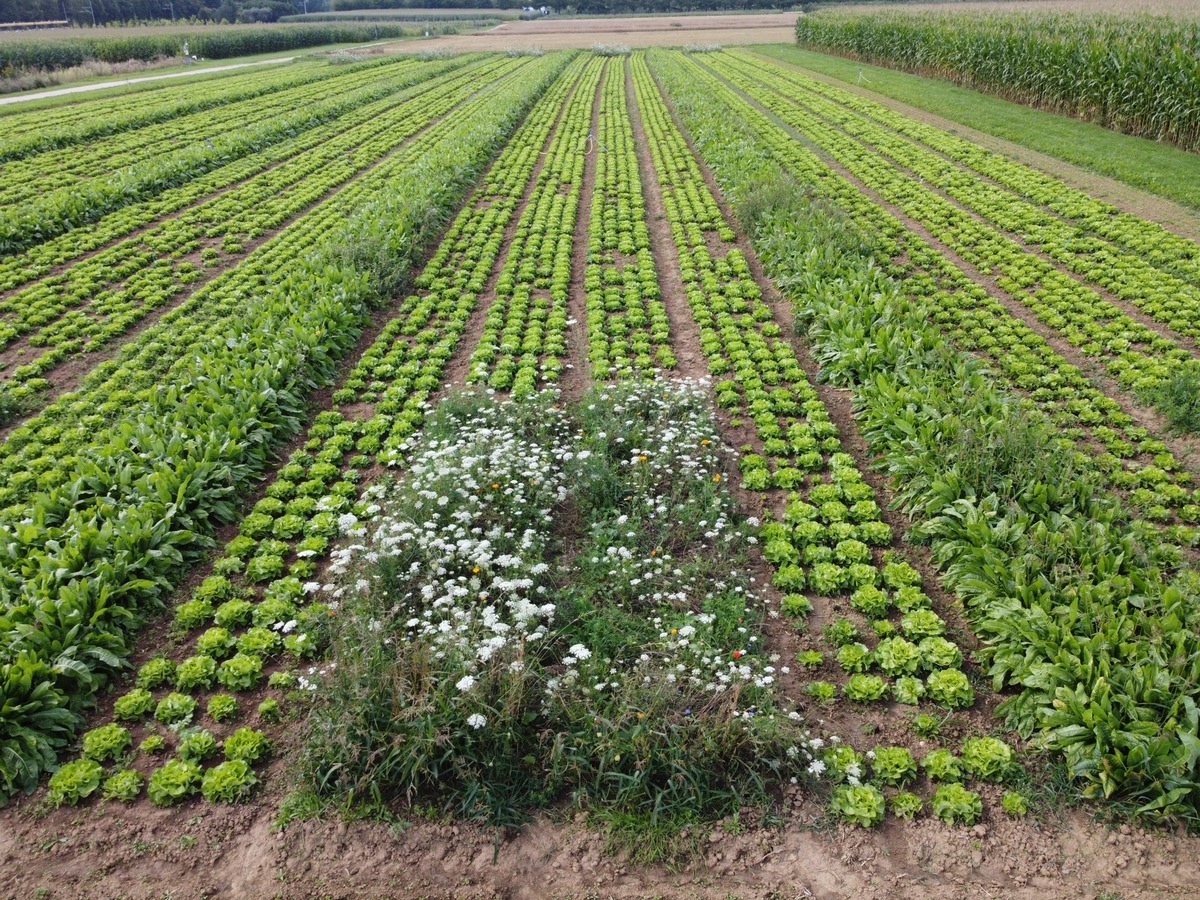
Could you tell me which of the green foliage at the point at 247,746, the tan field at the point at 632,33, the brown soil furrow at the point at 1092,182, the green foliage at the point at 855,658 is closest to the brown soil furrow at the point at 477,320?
the green foliage at the point at 247,746

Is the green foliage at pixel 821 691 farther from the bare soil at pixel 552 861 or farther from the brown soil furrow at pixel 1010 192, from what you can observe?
the brown soil furrow at pixel 1010 192

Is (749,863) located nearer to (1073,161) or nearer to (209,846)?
(209,846)

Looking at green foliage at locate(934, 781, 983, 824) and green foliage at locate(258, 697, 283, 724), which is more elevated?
green foliage at locate(258, 697, 283, 724)

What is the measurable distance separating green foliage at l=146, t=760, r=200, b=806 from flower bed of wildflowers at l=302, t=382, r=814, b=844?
35.3 inches

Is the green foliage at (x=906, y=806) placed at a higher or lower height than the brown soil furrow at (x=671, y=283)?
lower

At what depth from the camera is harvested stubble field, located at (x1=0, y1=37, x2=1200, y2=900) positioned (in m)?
5.51

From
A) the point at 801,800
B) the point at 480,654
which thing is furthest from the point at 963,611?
the point at 480,654

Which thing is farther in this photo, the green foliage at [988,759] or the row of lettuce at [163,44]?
the row of lettuce at [163,44]

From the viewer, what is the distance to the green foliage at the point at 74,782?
5.76m

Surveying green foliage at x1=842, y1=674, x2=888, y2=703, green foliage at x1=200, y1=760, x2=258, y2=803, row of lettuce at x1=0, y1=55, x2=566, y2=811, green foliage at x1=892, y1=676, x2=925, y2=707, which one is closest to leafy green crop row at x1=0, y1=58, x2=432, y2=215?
row of lettuce at x1=0, y1=55, x2=566, y2=811

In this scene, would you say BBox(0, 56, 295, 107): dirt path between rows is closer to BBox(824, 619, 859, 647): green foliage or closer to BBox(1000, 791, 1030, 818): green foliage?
BBox(824, 619, 859, 647): green foliage

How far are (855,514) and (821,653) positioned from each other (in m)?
2.23

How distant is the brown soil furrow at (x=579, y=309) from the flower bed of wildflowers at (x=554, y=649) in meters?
2.85

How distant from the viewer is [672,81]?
39625mm
